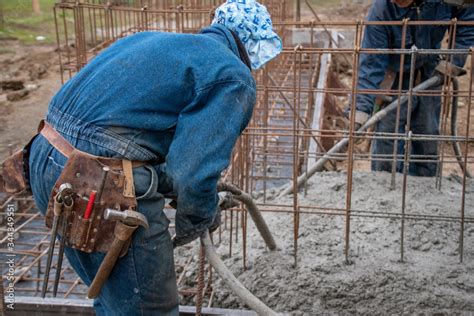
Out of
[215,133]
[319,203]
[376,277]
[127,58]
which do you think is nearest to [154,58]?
[127,58]

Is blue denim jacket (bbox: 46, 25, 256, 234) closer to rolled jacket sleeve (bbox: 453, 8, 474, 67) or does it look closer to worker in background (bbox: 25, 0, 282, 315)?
worker in background (bbox: 25, 0, 282, 315)

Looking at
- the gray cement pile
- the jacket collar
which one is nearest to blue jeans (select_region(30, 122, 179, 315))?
the jacket collar

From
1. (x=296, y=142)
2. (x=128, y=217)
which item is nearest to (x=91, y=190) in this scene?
(x=128, y=217)

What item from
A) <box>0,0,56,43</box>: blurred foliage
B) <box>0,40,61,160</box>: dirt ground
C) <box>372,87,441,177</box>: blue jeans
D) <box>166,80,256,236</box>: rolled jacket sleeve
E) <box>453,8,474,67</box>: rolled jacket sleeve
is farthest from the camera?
<box>0,0,56,43</box>: blurred foliage

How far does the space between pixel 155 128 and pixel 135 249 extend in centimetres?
50

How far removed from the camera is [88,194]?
2629 mm

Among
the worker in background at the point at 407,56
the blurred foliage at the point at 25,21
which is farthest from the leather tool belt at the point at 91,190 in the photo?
the blurred foliage at the point at 25,21

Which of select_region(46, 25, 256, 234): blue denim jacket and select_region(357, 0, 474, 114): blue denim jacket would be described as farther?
select_region(357, 0, 474, 114): blue denim jacket

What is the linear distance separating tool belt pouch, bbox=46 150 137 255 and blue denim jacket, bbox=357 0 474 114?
3.28 metres

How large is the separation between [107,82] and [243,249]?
65.4 inches

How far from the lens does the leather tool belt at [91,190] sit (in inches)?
103

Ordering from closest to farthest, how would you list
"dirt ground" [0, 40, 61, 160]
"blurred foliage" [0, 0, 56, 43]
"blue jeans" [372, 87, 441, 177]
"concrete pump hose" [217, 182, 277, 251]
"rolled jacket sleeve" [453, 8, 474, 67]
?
"concrete pump hose" [217, 182, 277, 251] < "rolled jacket sleeve" [453, 8, 474, 67] < "blue jeans" [372, 87, 441, 177] < "dirt ground" [0, 40, 61, 160] < "blurred foliage" [0, 0, 56, 43]

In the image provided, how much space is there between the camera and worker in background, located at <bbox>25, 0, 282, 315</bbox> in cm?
Result: 256

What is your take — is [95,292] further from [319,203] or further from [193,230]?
[319,203]
